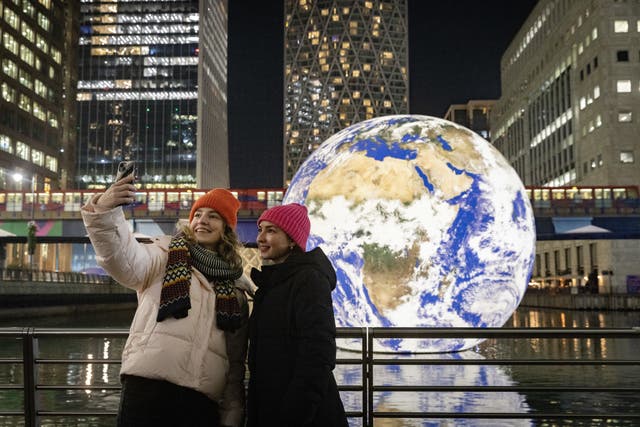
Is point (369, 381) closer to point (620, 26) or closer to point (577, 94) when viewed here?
point (620, 26)

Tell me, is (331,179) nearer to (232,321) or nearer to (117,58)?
(232,321)

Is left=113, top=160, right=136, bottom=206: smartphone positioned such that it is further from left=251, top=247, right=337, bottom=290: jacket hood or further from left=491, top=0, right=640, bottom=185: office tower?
left=491, top=0, right=640, bottom=185: office tower

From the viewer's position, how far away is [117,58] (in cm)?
15288

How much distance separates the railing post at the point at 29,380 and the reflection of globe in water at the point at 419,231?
5889 millimetres

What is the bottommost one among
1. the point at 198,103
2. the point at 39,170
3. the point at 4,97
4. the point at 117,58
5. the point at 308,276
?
the point at 308,276

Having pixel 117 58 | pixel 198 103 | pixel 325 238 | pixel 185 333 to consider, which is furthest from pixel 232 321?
pixel 117 58

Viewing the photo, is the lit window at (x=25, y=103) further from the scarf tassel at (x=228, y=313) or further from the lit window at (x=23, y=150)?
the scarf tassel at (x=228, y=313)

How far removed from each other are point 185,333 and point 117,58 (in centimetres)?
15901

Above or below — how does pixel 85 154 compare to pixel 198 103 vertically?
below

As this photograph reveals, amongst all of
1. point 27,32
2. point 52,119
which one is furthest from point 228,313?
point 52,119

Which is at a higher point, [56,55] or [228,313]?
[56,55]

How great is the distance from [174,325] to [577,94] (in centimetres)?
8456

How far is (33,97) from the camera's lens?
99.9 meters

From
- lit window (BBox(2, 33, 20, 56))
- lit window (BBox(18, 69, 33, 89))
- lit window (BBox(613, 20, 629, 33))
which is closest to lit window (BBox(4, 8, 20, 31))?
lit window (BBox(2, 33, 20, 56))
